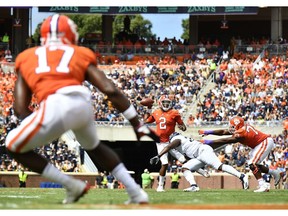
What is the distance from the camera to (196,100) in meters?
38.1

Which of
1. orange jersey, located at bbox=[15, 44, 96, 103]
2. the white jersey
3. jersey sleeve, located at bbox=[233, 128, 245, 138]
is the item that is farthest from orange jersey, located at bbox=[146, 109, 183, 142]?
orange jersey, located at bbox=[15, 44, 96, 103]

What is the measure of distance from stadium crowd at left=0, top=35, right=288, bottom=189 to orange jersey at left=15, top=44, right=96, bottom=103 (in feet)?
72.9

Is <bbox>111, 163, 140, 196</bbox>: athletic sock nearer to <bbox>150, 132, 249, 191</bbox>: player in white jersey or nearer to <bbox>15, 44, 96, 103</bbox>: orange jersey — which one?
<bbox>15, 44, 96, 103</bbox>: orange jersey

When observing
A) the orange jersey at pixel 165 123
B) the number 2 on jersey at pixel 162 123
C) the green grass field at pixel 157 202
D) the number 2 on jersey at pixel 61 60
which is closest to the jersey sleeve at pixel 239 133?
the orange jersey at pixel 165 123

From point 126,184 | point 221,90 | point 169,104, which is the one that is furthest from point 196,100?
point 126,184

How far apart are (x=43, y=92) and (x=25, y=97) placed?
1.99ft

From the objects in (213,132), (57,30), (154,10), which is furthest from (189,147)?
(154,10)

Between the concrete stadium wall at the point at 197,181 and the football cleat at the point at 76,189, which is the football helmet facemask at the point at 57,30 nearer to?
the football cleat at the point at 76,189

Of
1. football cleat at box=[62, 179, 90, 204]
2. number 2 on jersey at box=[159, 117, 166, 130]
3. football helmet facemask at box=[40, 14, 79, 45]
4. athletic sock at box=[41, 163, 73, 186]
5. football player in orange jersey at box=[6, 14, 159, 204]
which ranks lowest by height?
number 2 on jersey at box=[159, 117, 166, 130]

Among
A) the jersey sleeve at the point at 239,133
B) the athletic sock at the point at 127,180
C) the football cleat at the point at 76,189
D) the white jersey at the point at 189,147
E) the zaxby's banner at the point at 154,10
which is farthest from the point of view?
the zaxby's banner at the point at 154,10

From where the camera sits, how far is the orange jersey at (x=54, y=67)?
28.8ft

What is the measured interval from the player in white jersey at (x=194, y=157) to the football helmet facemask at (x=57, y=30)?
9.07m

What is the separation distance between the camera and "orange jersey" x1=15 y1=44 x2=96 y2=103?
28.8 ft

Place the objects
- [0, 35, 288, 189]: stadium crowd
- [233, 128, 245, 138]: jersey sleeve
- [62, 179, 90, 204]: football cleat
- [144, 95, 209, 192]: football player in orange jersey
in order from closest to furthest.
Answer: [62, 179, 90, 204]: football cleat < [233, 128, 245, 138]: jersey sleeve < [144, 95, 209, 192]: football player in orange jersey < [0, 35, 288, 189]: stadium crowd
